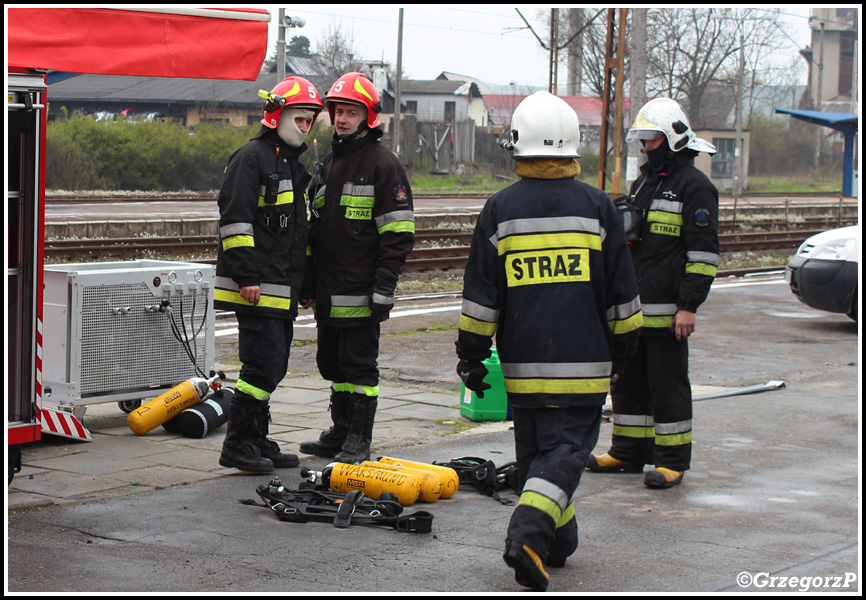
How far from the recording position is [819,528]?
5.02 metres

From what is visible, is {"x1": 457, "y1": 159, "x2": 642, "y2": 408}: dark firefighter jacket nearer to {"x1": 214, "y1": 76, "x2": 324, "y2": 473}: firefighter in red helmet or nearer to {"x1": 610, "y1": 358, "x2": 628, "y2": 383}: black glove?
{"x1": 610, "y1": 358, "x2": 628, "y2": 383}: black glove

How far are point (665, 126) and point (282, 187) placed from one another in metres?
2.20

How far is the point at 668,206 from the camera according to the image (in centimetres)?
597

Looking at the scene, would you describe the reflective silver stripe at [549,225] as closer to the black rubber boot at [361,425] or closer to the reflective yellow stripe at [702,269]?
the reflective yellow stripe at [702,269]

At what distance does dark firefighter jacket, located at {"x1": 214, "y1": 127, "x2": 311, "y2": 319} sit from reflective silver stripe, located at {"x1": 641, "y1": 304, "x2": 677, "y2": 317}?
2.00m

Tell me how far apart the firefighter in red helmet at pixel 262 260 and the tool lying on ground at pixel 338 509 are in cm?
67

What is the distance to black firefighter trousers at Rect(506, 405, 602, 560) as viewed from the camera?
4.08 m

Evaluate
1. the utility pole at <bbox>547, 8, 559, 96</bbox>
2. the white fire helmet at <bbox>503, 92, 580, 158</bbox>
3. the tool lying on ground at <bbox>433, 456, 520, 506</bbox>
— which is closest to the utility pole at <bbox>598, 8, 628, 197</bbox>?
the utility pole at <bbox>547, 8, 559, 96</bbox>

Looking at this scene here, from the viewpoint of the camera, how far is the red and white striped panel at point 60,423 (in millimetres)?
6422

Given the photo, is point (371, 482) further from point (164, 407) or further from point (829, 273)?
point (829, 273)

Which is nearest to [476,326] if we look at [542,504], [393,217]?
[542,504]

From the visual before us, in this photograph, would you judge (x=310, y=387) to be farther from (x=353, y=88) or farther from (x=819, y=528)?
(x=819, y=528)

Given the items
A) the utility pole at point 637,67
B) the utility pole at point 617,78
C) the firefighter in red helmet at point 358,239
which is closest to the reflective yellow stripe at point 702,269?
the firefighter in red helmet at point 358,239

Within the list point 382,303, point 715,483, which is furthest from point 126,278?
point 715,483
